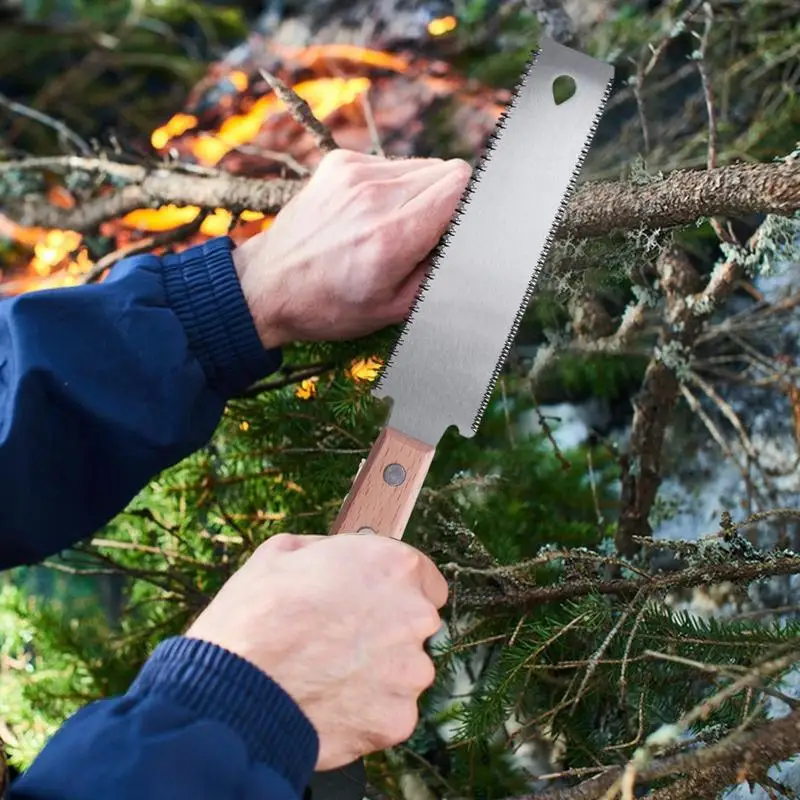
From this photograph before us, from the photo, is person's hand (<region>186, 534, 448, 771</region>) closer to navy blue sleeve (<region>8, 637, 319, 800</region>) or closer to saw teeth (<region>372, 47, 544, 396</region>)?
navy blue sleeve (<region>8, 637, 319, 800</region>)

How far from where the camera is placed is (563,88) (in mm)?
1168

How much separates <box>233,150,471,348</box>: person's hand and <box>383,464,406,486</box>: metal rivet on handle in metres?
0.29

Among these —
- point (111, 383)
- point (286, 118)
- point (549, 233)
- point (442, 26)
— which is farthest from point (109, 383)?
point (442, 26)

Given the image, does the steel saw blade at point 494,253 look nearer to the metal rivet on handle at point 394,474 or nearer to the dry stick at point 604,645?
the metal rivet on handle at point 394,474

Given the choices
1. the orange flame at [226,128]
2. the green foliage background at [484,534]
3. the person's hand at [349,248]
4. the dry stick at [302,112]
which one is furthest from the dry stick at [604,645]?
the orange flame at [226,128]

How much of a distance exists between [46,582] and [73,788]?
1.84m

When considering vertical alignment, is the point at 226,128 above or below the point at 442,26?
below

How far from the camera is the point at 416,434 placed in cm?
115

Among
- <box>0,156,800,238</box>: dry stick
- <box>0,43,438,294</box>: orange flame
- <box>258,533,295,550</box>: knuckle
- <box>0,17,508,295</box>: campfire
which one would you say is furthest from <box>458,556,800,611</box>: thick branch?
<box>0,43,438,294</box>: orange flame

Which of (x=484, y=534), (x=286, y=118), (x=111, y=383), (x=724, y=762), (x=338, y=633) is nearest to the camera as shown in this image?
(x=724, y=762)

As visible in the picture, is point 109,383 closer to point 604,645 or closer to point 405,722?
point 405,722

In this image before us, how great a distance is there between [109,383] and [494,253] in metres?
0.57

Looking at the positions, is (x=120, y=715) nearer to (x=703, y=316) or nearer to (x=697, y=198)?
(x=697, y=198)

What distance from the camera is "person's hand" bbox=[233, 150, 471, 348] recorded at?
1.23m
